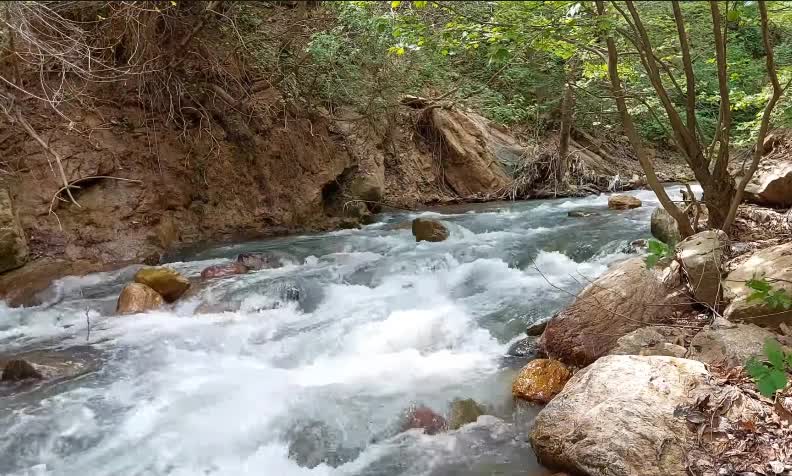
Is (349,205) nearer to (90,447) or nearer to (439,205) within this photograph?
(439,205)

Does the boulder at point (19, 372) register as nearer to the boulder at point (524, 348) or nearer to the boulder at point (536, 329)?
the boulder at point (524, 348)

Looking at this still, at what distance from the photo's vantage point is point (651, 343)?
158 inches

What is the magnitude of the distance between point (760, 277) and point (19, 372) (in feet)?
18.3

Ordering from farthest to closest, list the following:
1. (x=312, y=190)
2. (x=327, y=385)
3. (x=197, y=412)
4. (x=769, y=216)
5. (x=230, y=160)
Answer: (x=312, y=190)
(x=230, y=160)
(x=769, y=216)
(x=327, y=385)
(x=197, y=412)

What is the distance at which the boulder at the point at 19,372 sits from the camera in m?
4.41

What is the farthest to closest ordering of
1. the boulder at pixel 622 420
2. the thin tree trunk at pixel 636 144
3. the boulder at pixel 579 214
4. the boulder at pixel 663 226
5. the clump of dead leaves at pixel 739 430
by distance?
1. the boulder at pixel 579 214
2. the boulder at pixel 663 226
3. the thin tree trunk at pixel 636 144
4. the boulder at pixel 622 420
5. the clump of dead leaves at pixel 739 430

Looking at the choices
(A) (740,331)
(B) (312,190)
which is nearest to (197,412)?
(A) (740,331)

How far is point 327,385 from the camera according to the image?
4.45 metres

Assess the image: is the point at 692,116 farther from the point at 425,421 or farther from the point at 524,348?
the point at 425,421

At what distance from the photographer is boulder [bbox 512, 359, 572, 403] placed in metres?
4.07

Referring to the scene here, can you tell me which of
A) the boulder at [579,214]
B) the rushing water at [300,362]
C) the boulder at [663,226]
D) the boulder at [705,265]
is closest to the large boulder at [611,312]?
the boulder at [705,265]

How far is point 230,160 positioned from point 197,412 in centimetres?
573

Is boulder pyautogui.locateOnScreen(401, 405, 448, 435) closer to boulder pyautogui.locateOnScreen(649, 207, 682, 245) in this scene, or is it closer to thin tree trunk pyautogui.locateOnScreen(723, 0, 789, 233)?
thin tree trunk pyautogui.locateOnScreen(723, 0, 789, 233)

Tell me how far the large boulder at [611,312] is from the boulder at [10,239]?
19.9 ft
